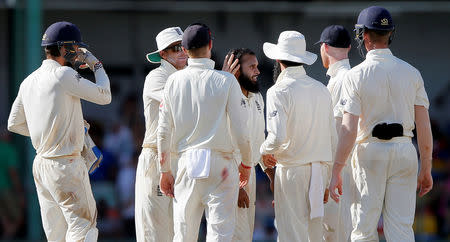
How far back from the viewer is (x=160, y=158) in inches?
277

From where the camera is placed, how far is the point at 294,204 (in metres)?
7.38

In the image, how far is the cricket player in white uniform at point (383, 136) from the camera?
23.1 ft

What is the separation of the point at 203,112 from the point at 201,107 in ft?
0.14

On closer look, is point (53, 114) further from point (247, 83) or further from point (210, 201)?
point (247, 83)

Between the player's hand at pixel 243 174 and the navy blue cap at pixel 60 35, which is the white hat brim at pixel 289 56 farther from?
the navy blue cap at pixel 60 35

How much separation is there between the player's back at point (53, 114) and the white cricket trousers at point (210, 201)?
1069 millimetres

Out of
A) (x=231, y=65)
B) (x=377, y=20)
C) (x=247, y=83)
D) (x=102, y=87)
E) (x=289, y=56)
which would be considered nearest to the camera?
(x=377, y=20)

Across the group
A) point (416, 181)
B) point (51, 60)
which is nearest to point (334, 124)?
point (416, 181)

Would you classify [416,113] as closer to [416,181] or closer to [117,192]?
[416,181]

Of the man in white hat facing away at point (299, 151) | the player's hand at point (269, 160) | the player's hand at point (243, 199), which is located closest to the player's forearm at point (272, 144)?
the man in white hat facing away at point (299, 151)

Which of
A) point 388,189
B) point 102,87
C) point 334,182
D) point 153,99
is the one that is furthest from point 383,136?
point 102,87

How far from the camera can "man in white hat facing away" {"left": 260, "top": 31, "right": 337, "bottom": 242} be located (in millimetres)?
7348

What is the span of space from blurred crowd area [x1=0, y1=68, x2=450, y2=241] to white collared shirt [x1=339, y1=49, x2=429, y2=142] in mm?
6246

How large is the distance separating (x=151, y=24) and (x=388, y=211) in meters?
9.65
